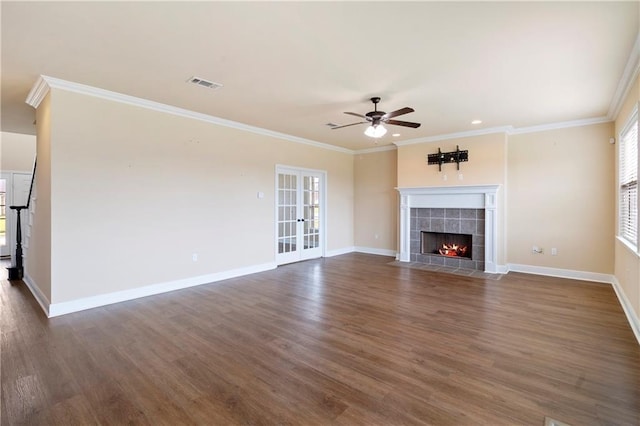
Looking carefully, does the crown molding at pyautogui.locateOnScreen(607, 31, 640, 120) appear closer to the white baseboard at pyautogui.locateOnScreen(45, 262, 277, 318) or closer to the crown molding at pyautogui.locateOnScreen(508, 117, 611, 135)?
the crown molding at pyautogui.locateOnScreen(508, 117, 611, 135)

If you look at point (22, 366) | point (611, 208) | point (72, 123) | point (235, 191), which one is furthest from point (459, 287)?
point (72, 123)

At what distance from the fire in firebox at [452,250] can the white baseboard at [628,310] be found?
2.33 meters

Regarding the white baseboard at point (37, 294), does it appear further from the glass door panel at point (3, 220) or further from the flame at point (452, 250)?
the flame at point (452, 250)

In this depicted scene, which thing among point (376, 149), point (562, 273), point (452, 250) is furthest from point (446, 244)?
point (376, 149)

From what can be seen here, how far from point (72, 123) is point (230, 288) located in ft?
9.72

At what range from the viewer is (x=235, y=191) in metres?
5.60

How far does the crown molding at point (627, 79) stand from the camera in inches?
114

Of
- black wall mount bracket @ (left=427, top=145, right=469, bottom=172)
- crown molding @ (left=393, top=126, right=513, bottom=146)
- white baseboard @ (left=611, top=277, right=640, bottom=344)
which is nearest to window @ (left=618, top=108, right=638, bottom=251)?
white baseboard @ (left=611, top=277, right=640, bottom=344)

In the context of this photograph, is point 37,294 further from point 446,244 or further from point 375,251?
point 446,244

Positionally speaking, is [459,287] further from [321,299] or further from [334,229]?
[334,229]

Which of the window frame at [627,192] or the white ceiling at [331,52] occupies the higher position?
the white ceiling at [331,52]

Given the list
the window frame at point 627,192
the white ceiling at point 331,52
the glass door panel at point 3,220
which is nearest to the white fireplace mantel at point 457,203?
the window frame at point 627,192

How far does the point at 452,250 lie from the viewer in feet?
21.7

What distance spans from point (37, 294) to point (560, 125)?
8.60 m
